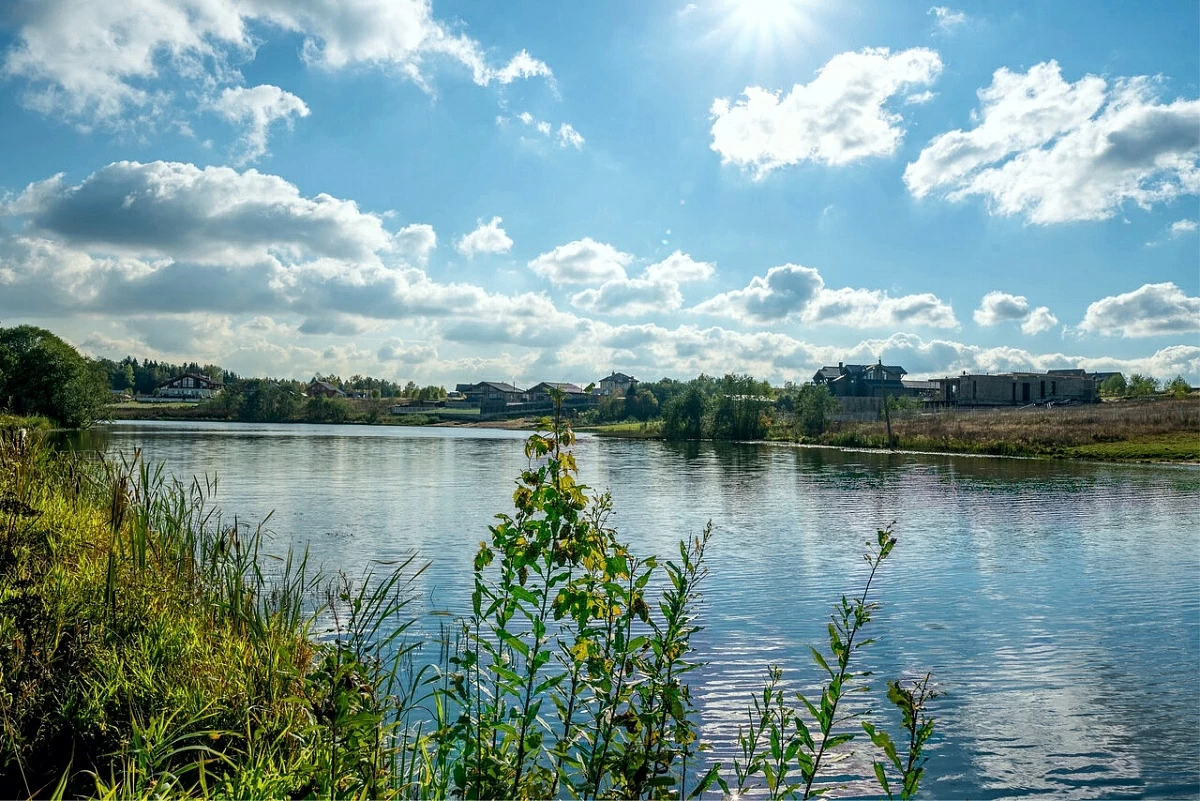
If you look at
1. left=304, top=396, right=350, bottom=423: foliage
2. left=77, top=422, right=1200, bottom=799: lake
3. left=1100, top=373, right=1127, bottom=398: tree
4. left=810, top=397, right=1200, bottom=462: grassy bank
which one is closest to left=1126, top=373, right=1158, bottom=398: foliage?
left=1100, top=373, right=1127, bottom=398: tree

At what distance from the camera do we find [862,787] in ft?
27.1

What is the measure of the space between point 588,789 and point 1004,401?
392 feet

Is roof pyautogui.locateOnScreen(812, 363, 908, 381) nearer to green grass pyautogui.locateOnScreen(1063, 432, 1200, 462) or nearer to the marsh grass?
green grass pyautogui.locateOnScreen(1063, 432, 1200, 462)

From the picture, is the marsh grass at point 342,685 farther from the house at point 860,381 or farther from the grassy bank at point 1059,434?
the house at point 860,381

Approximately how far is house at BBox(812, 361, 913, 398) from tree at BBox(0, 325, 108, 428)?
8933cm

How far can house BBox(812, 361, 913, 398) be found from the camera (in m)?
118

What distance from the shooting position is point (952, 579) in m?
18.6

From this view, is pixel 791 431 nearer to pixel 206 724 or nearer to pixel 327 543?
pixel 327 543

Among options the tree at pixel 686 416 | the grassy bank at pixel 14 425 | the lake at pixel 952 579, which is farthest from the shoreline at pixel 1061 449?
the grassy bank at pixel 14 425

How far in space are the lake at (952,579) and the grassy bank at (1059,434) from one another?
11.9m

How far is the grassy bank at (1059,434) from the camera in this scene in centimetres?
5588

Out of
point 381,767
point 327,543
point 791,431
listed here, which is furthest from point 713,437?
point 381,767

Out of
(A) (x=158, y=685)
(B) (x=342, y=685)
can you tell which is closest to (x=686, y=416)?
(A) (x=158, y=685)

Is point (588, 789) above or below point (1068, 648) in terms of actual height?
above
